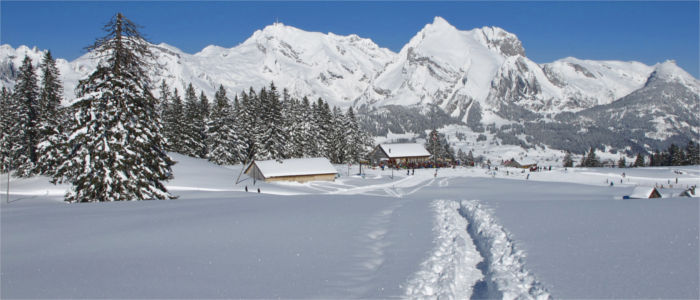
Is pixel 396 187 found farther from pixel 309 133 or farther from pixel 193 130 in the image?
pixel 193 130

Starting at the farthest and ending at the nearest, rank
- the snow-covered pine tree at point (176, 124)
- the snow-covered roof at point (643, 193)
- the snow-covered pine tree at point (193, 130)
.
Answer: the snow-covered pine tree at point (193, 130), the snow-covered pine tree at point (176, 124), the snow-covered roof at point (643, 193)

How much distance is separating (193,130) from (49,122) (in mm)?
29403

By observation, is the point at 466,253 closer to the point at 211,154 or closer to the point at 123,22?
the point at 123,22

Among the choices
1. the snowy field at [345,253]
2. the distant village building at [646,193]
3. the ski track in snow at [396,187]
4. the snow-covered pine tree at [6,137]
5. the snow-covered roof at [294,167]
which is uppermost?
the snow-covered pine tree at [6,137]

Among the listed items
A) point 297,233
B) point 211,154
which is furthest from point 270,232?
point 211,154

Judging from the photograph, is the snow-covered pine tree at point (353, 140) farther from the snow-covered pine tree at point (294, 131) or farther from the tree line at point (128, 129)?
the snow-covered pine tree at point (294, 131)

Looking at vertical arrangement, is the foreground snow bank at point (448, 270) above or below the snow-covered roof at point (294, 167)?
below

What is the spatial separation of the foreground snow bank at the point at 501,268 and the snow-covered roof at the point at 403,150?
81858 millimetres

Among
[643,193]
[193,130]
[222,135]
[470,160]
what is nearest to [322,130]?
[222,135]

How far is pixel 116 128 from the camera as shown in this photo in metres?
20.8

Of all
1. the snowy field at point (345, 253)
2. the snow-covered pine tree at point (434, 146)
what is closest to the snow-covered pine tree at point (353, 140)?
the snow-covered pine tree at point (434, 146)

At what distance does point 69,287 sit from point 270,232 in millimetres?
6207

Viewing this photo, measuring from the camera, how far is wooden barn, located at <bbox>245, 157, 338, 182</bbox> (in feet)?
186

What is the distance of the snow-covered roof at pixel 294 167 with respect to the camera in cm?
5707
